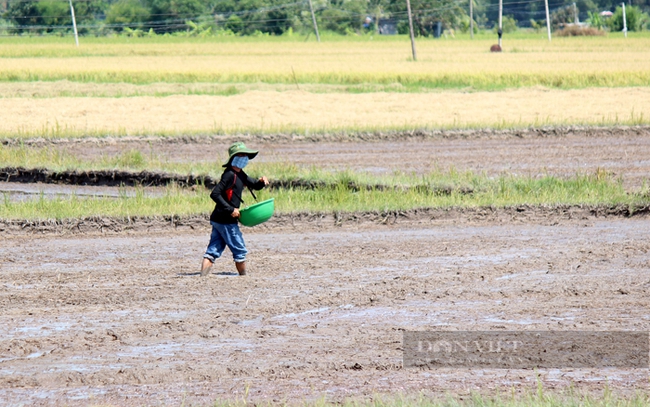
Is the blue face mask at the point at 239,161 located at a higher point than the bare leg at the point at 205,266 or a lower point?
higher

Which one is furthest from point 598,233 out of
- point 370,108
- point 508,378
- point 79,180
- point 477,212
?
point 370,108

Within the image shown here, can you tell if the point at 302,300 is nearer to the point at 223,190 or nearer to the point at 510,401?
the point at 223,190

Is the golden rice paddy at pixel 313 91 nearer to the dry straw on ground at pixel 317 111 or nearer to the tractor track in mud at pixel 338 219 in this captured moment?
the dry straw on ground at pixel 317 111

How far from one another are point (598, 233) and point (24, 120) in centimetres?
1919

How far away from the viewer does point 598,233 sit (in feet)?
38.6

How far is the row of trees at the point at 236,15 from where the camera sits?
9606 cm

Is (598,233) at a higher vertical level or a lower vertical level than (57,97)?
lower

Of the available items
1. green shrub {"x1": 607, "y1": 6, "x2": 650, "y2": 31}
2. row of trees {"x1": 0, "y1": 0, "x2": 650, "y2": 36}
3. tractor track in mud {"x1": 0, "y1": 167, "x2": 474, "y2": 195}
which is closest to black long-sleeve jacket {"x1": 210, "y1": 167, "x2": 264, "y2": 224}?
tractor track in mud {"x1": 0, "y1": 167, "x2": 474, "y2": 195}

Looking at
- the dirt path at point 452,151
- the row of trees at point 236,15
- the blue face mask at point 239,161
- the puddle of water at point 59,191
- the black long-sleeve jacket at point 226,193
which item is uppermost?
the row of trees at point 236,15

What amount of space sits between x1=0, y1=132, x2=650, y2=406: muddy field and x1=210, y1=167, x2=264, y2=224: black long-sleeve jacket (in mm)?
693

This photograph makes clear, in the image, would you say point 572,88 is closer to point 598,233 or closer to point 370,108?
point 370,108

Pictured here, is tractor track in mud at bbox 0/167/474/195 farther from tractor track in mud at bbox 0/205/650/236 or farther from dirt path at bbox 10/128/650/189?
tractor track in mud at bbox 0/205/650/236

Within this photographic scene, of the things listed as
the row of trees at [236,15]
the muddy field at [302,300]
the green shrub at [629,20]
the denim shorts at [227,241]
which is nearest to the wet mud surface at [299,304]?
the muddy field at [302,300]

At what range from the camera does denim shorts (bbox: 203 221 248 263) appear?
9.29 meters
